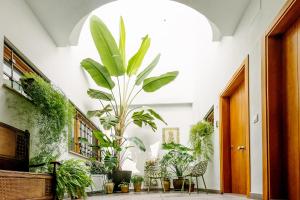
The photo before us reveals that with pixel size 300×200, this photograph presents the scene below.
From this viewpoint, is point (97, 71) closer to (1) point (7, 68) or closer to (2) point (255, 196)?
(1) point (7, 68)

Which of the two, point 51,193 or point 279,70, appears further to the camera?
point 51,193

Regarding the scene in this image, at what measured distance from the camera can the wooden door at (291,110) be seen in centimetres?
356

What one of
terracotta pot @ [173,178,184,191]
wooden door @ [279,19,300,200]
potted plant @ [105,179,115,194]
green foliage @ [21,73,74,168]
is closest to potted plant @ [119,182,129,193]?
potted plant @ [105,179,115,194]

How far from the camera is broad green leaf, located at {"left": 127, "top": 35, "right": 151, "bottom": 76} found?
25.6 feet

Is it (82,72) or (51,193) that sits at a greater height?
(82,72)

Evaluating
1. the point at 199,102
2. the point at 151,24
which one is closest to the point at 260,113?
the point at 199,102

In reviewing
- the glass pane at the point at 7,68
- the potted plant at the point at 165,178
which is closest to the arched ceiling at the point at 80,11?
the glass pane at the point at 7,68

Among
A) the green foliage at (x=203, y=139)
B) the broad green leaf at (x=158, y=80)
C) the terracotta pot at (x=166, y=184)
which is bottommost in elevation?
the terracotta pot at (x=166, y=184)

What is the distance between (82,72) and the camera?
879cm

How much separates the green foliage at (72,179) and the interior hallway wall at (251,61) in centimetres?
210

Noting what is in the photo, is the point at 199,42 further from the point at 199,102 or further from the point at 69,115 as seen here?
the point at 69,115

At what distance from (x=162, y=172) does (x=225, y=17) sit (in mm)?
5701

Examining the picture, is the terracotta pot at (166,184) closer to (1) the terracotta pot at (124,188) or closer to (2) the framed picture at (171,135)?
(1) the terracotta pot at (124,188)

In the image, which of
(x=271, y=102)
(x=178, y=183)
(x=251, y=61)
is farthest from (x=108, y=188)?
(x=271, y=102)
